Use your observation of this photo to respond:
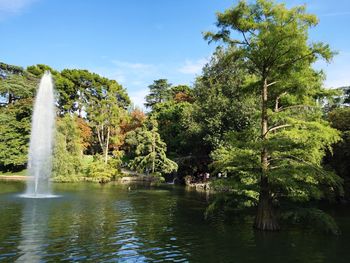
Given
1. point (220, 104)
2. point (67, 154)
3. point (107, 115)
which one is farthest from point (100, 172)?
point (220, 104)

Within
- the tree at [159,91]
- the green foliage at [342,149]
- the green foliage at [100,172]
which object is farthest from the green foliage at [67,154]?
the tree at [159,91]

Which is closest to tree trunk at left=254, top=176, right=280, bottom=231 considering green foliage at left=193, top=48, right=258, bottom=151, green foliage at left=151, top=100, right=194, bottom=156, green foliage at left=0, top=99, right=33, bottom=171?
green foliage at left=193, top=48, right=258, bottom=151

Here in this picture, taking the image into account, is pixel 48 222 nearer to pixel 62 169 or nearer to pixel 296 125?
pixel 296 125

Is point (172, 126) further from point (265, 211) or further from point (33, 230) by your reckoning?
point (33, 230)

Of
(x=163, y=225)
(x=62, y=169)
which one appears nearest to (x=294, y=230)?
(x=163, y=225)

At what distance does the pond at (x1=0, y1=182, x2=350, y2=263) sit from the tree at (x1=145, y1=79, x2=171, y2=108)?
64.6 metres

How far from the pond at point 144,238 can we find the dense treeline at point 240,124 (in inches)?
55.7

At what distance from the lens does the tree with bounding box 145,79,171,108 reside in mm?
84863

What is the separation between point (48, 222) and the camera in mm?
16703

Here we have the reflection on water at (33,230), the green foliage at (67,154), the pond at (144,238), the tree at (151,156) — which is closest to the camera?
the reflection on water at (33,230)

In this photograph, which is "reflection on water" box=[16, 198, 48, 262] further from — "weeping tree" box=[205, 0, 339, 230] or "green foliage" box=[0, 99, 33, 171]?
"green foliage" box=[0, 99, 33, 171]

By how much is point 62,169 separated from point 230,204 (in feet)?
99.3

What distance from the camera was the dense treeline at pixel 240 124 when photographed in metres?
15.3

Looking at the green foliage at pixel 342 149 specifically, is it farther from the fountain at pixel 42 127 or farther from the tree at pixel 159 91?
the tree at pixel 159 91
